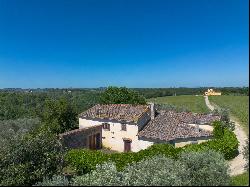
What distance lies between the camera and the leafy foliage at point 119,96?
61406mm

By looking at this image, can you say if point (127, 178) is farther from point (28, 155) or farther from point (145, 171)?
point (28, 155)

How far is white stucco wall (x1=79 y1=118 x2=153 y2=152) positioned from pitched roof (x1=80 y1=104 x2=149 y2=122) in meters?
0.74

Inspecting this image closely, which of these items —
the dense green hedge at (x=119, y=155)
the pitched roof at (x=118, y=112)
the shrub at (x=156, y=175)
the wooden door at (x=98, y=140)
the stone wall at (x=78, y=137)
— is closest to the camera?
the shrub at (x=156, y=175)

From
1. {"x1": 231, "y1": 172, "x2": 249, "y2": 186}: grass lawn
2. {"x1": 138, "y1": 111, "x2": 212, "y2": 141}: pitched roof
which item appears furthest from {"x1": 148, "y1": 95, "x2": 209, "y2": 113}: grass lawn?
{"x1": 231, "y1": 172, "x2": 249, "y2": 186}: grass lawn

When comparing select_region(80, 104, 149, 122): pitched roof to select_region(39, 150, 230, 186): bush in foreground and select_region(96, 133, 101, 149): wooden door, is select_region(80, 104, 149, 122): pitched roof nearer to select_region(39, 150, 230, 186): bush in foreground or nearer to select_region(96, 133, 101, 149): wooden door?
select_region(96, 133, 101, 149): wooden door

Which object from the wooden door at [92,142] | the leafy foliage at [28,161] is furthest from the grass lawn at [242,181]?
the wooden door at [92,142]

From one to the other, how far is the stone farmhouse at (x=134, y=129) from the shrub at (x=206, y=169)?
17.2 m

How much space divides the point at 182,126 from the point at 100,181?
80.2 feet

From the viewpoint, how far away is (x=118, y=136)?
43000 millimetres

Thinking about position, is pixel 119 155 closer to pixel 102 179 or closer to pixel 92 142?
pixel 102 179

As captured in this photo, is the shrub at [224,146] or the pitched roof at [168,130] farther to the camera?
the pitched roof at [168,130]

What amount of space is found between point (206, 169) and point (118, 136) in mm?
26455

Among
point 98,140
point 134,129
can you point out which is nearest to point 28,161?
point 134,129

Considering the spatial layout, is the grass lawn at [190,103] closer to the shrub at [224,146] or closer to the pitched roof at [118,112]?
the pitched roof at [118,112]
